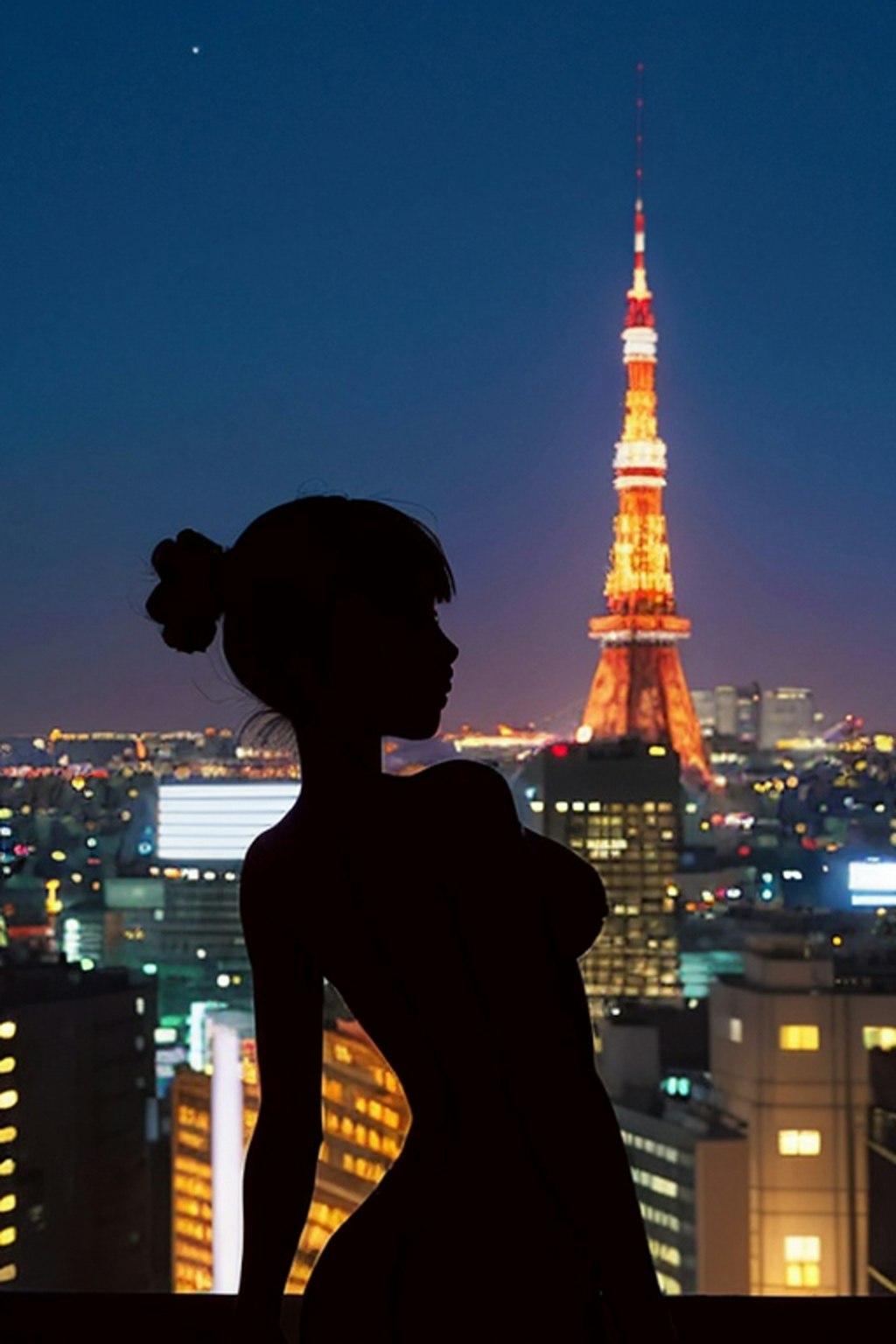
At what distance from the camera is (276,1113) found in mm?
720

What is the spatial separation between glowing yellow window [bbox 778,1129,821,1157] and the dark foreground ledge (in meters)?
3.43

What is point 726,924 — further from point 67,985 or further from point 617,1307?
point 617,1307

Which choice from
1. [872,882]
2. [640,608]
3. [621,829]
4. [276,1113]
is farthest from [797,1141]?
[640,608]

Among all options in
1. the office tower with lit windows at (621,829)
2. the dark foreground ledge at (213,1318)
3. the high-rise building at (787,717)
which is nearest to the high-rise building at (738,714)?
the high-rise building at (787,717)

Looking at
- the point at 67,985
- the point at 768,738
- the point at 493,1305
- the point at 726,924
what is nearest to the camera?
the point at 493,1305

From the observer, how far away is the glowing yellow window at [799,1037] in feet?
14.7

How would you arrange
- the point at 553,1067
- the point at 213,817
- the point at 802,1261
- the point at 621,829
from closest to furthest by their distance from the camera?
the point at 553,1067 < the point at 802,1261 < the point at 621,829 < the point at 213,817

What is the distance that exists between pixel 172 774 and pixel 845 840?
4469 mm

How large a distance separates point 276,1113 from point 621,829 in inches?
370

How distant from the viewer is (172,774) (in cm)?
1274

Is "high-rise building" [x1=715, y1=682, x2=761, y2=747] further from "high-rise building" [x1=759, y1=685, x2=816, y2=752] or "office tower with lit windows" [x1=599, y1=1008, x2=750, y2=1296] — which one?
"office tower with lit windows" [x1=599, y1=1008, x2=750, y2=1296]

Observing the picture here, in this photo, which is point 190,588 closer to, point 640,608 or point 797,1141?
point 797,1141

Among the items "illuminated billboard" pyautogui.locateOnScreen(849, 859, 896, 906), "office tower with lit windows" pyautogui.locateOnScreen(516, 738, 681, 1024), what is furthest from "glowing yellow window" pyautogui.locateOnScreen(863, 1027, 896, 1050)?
"illuminated billboard" pyautogui.locateOnScreen(849, 859, 896, 906)

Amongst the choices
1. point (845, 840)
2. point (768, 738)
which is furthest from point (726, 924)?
point (768, 738)
